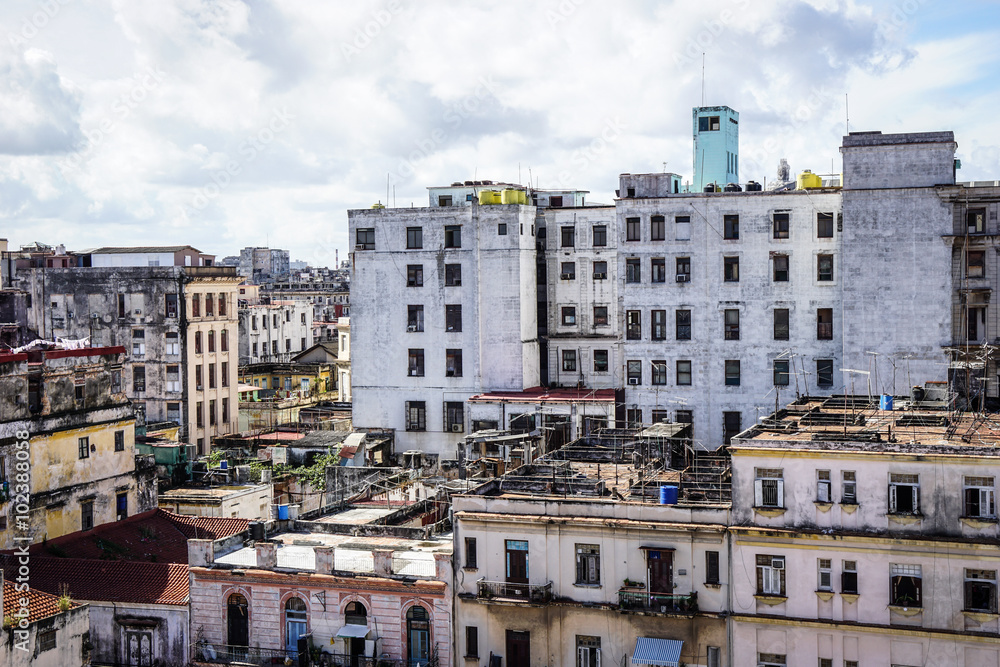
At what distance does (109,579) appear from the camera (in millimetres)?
54062

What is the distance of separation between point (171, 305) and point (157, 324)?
1944mm

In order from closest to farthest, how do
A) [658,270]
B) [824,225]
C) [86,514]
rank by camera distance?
[86,514], [824,225], [658,270]

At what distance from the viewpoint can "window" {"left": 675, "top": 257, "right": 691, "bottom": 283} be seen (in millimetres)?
78438

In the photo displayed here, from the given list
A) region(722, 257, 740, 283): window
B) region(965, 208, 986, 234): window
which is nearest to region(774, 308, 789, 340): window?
region(722, 257, 740, 283): window

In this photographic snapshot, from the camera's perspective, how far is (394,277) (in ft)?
280

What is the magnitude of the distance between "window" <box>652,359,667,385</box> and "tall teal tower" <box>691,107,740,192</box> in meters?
16.3

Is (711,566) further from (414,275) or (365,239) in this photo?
(365,239)

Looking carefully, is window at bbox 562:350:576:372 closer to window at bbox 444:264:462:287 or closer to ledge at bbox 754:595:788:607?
window at bbox 444:264:462:287

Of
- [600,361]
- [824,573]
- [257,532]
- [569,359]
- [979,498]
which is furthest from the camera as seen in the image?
[569,359]

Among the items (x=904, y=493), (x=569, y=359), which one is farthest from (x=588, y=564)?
(x=569, y=359)

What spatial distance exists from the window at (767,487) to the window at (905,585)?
492 cm

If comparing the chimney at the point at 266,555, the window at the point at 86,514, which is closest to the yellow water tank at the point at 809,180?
the chimney at the point at 266,555

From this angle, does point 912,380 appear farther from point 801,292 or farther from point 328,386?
point 328,386

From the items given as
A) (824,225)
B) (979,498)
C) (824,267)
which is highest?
(824,225)
